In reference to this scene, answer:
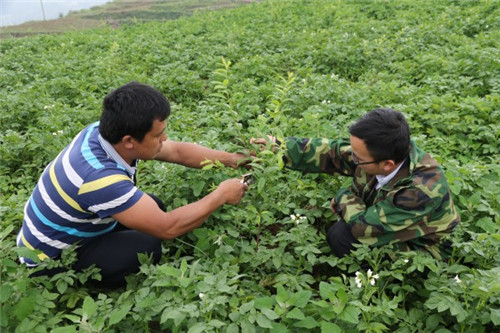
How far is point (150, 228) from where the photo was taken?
2.46 meters

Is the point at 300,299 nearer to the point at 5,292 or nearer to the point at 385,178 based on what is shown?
the point at 385,178

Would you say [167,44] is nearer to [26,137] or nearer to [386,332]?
[26,137]

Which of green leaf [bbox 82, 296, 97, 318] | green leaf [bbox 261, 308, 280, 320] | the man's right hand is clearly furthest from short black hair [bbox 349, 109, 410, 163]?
green leaf [bbox 82, 296, 97, 318]

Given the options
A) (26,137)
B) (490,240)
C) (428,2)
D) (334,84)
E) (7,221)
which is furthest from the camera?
(428,2)

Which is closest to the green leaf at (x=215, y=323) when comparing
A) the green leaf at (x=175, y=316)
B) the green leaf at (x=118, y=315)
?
the green leaf at (x=175, y=316)

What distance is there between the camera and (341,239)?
272 cm

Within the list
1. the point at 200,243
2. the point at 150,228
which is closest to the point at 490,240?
the point at 200,243

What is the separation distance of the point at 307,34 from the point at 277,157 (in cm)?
580

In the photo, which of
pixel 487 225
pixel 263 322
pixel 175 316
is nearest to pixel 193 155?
Result: pixel 175 316

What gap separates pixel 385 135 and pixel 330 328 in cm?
117

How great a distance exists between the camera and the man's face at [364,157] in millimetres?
2635

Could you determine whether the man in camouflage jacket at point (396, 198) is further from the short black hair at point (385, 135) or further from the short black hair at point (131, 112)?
the short black hair at point (131, 112)

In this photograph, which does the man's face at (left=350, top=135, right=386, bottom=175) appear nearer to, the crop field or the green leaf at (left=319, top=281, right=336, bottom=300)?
the crop field

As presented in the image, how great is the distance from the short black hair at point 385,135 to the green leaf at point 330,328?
3.47ft
